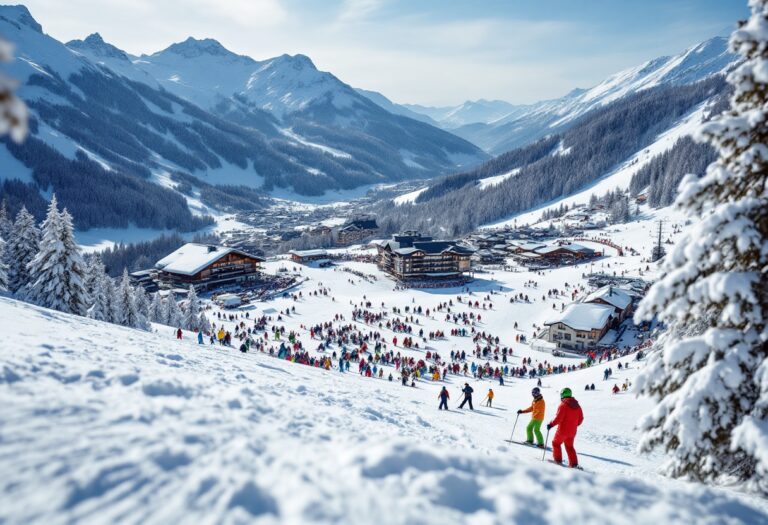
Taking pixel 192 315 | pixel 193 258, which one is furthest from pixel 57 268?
pixel 193 258

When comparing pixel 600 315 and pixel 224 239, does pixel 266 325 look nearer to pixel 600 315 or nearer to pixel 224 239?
pixel 600 315

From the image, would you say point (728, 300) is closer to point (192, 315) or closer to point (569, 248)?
point (192, 315)

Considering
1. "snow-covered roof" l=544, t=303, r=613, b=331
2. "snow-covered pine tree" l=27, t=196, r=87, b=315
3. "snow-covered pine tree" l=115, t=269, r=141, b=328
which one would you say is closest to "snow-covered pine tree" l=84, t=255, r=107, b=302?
"snow-covered pine tree" l=115, t=269, r=141, b=328

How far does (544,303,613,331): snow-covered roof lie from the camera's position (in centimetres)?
3947

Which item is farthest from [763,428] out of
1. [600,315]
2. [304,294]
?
[304,294]

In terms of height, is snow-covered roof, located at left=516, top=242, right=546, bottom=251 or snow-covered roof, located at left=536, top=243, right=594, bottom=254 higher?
snow-covered roof, located at left=516, top=242, right=546, bottom=251

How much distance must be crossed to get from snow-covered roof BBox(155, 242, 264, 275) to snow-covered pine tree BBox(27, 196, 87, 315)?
138ft

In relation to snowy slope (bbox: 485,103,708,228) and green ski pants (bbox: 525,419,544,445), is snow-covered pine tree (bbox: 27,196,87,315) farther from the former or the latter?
snowy slope (bbox: 485,103,708,228)

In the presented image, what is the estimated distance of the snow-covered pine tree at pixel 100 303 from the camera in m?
31.6

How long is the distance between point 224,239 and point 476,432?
429 feet

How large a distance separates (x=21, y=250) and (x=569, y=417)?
40055 millimetres

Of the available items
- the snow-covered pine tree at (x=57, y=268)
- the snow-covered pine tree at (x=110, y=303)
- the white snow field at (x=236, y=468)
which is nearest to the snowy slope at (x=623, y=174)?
the snow-covered pine tree at (x=110, y=303)

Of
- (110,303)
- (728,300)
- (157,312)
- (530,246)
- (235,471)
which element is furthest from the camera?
(530,246)

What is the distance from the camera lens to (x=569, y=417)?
8555 mm
